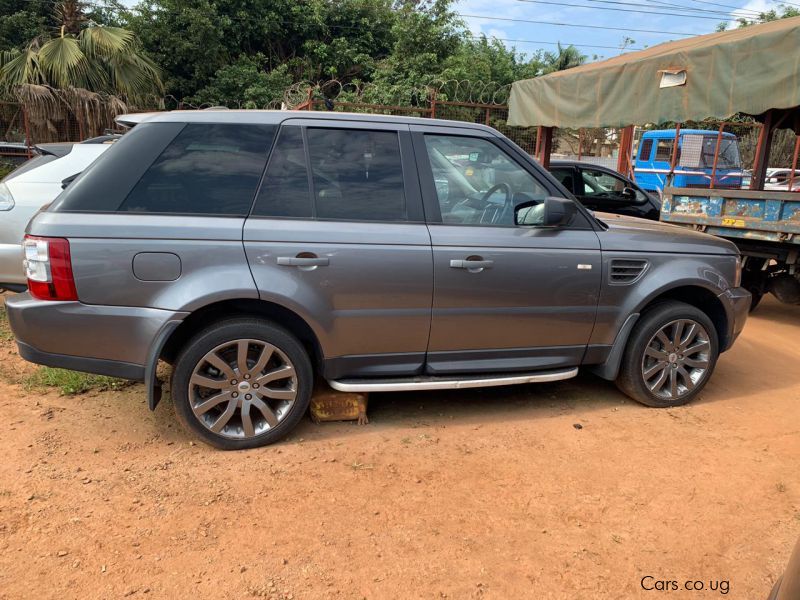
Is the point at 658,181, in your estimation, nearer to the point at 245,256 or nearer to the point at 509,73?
the point at 509,73

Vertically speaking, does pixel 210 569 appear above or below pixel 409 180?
below

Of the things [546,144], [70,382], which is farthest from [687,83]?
[70,382]

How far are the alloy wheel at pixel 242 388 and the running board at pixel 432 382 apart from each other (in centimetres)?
32

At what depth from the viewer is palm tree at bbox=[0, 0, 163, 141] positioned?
12555mm

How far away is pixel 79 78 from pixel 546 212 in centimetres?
1315

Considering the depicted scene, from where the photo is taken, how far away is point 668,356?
409cm

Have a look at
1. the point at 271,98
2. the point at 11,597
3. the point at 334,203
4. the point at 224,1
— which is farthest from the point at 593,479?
the point at 224,1

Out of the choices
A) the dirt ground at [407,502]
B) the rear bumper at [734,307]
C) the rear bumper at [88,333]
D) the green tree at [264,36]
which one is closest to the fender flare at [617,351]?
the dirt ground at [407,502]

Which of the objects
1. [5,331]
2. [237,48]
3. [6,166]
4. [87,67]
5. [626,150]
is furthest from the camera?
[237,48]

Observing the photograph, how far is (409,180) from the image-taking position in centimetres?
352

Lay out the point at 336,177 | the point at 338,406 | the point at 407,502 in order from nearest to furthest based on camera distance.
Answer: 1. the point at 407,502
2. the point at 336,177
3. the point at 338,406

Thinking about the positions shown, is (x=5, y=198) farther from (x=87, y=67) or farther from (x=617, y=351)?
(x=87, y=67)

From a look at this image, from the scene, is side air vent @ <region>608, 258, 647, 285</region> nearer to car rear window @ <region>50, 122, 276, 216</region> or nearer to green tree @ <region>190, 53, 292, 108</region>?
car rear window @ <region>50, 122, 276, 216</region>

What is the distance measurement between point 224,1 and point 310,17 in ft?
9.57
